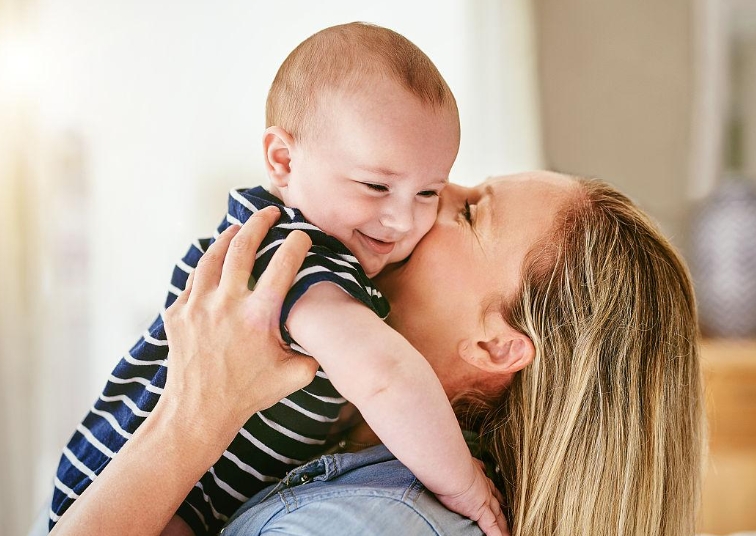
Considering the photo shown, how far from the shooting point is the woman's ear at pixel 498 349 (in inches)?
39.2

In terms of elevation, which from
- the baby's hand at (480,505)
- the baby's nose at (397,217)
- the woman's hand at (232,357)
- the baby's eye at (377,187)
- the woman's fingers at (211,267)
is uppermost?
the baby's eye at (377,187)

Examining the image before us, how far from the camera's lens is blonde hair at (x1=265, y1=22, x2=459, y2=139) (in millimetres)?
873

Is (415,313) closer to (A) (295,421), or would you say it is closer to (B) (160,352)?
(A) (295,421)

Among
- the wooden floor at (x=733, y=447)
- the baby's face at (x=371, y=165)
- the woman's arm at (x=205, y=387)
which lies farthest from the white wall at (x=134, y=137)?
the woman's arm at (x=205, y=387)

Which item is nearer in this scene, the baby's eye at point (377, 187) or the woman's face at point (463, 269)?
the baby's eye at point (377, 187)

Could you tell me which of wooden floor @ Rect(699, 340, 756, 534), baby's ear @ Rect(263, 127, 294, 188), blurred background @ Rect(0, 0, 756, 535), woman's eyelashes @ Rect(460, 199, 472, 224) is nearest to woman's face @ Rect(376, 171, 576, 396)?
woman's eyelashes @ Rect(460, 199, 472, 224)

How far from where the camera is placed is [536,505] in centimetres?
95

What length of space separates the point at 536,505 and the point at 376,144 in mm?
487

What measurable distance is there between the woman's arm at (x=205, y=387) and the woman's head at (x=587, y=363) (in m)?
0.23

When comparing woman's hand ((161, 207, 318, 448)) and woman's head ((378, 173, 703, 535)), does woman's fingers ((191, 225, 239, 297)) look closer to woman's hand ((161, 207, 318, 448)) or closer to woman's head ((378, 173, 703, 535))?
woman's hand ((161, 207, 318, 448))

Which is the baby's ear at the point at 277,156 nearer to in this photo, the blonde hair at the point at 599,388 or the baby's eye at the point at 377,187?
the baby's eye at the point at 377,187

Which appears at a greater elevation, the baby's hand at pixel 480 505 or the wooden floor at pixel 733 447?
the baby's hand at pixel 480 505

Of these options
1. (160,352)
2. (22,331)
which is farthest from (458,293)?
(22,331)

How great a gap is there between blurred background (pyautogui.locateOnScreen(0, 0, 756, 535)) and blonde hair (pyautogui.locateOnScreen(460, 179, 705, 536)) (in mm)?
1504
